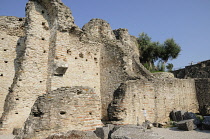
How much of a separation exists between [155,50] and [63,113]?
2401 centimetres

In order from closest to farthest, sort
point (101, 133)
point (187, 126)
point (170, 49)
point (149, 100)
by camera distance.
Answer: point (101, 133) → point (187, 126) → point (149, 100) → point (170, 49)

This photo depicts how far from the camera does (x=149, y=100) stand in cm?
822

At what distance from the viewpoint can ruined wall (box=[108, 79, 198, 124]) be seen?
6.89 metres

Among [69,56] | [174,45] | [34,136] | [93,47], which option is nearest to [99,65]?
[93,47]

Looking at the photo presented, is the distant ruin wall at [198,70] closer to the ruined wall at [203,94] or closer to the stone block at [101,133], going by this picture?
the ruined wall at [203,94]

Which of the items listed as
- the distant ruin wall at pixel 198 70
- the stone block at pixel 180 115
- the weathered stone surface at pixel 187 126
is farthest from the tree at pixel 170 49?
the weathered stone surface at pixel 187 126

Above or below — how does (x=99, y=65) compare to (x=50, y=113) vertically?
above

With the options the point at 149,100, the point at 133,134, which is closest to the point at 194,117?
the point at 149,100

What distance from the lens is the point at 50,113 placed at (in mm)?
4699

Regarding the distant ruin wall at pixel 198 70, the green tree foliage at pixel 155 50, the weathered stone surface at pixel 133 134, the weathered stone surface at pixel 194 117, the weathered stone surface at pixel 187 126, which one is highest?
the green tree foliage at pixel 155 50

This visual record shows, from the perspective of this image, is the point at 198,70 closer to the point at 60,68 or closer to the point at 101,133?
the point at 60,68

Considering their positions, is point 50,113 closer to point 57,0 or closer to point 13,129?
point 13,129

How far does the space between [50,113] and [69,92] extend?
0.83 m

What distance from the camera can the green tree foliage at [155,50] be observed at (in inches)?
994
